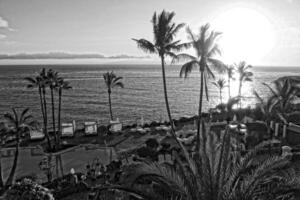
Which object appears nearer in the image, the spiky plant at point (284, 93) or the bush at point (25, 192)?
the bush at point (25, 192)

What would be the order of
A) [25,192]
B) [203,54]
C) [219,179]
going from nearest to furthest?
[219,179]
[25,192]
[203,54]

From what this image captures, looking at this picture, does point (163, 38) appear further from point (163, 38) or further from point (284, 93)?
point (284, 93)

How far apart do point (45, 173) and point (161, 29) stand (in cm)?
1119

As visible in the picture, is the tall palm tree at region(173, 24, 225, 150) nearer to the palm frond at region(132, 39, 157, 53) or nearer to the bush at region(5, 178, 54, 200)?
the palm frond at region(132, 39, 157, 53)

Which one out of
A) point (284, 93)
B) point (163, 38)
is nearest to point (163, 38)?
point (163, 38)

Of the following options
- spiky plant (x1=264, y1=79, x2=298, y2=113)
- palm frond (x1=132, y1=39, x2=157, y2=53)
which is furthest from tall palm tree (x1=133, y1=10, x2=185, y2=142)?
spiky plant (x1=264, y1=79, x2=298, y2=113)

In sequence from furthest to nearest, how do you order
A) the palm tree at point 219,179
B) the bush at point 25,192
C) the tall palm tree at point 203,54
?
the tall palm tree at point 203,54
the bush at point 25,192
the palm tree at point 219,179

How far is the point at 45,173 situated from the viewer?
48.3 feet

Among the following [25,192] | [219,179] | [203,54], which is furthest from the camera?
[203,54]

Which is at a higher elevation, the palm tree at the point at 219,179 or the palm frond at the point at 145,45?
the palm frond at the point at 145,45

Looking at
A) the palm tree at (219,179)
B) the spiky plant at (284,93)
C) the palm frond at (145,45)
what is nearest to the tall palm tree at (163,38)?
the palm frond at (145,45)

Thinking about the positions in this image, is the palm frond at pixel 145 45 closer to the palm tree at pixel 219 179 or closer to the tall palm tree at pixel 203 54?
the tall palm tree at pixel 203 54

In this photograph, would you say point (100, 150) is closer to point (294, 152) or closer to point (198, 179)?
point (294, 152)

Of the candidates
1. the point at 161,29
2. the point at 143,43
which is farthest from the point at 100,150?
the point at 161,29
